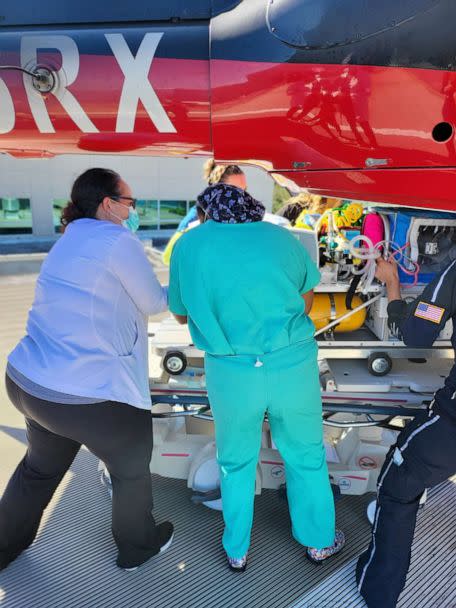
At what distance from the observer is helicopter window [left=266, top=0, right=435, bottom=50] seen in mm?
1927

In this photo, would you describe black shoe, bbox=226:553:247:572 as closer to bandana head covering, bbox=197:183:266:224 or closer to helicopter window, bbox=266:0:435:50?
bandana head covering, bbox=197:183:266:224

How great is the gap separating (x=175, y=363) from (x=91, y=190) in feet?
3.92

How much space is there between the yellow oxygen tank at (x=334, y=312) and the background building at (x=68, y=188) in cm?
924

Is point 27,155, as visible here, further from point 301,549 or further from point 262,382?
point 301,549

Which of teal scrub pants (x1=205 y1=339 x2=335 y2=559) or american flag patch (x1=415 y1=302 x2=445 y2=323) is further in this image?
teal scrub pants (x1=205 y1=339 x2=335 y2=559)

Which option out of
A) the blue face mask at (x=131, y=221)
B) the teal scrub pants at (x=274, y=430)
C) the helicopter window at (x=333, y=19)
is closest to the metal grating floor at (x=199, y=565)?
the teal scrub pants at (x=274, y=430)

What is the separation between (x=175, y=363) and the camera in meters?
2.86

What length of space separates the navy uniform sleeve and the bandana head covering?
2.31 feet

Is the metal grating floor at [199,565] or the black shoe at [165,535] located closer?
the metal grating floor at [199,565]

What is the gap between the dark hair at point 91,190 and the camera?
2.00m

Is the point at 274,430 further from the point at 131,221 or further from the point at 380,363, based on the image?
the point at 131,221

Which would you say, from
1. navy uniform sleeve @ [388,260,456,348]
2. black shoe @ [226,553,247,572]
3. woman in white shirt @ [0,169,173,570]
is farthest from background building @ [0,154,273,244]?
navy uniform sleeve @ [388,260,456,348]

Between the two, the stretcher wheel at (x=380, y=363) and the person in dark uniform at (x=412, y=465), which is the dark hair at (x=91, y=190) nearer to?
the person in dark uniform at (x=412, y=465)

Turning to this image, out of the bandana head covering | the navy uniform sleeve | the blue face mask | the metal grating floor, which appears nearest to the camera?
the navy uniform sleeve
